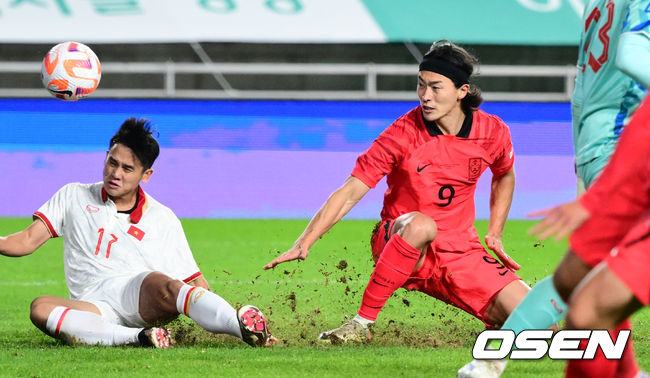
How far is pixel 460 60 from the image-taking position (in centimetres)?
516

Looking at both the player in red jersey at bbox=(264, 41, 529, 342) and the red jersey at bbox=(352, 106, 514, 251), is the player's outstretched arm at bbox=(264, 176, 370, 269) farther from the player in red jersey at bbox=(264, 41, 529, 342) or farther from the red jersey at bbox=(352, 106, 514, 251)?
the red jersey at bbox=(352, 106, 514, 251)

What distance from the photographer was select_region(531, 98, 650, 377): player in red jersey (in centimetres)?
259

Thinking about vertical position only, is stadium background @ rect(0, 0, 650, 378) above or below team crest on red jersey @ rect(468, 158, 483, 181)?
below

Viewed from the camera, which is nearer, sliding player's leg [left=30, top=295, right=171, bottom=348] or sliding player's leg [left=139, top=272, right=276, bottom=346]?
sliding player's leg [left=139, top=272, right=276, bottom=346]

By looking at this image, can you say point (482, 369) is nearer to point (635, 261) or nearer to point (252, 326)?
point (635, 261)

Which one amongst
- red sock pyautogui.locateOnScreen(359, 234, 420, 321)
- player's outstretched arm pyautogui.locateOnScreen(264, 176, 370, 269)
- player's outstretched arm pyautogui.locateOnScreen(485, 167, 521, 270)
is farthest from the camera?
player's outstretched arm pyautogui.locateOnScreen(485, 167, 521, 270)

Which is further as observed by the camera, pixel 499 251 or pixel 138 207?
pixel 138 207

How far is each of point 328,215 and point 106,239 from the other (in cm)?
124

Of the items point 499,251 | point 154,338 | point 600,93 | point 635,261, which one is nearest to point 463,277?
point 499,251

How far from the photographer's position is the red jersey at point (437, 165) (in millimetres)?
5121

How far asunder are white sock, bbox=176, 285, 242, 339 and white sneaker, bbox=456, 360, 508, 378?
138cm

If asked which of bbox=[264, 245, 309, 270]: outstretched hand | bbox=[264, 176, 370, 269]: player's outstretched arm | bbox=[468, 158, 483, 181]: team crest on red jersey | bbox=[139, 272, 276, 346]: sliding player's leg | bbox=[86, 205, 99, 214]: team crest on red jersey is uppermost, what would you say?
bbox=[468, 158, 483, 181]: team crest on red jersey

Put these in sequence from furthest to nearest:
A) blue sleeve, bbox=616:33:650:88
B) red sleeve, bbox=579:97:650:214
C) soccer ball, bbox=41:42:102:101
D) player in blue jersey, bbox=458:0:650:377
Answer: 1. soccer ball, bbox=41:42:102:101
2. player in blue jersey, bbox=458:0:650:377
3. blue sleeve, bbox=616:33:650:88
4. red sleeve, bbox=579:97:650:214

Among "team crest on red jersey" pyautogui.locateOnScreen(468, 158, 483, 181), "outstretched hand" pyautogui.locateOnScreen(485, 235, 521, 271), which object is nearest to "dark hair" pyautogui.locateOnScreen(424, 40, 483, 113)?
"team crest on red jersey" pyautogui.locateOnScreen(468, 158, 483, 181)
